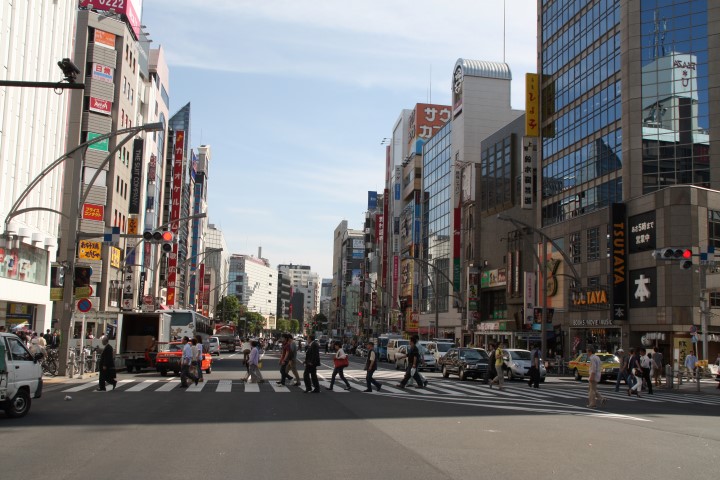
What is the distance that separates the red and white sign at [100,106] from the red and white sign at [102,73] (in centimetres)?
190

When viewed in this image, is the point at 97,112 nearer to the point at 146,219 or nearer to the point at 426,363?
the point at 146,219

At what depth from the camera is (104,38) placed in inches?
2426

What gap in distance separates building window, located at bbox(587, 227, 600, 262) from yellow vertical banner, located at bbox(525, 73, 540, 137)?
11689 millimetres

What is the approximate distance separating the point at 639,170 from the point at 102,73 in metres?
42.9

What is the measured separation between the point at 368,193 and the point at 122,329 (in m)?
108

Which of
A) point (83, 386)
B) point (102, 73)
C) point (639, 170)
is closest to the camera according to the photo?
point (83, 386)

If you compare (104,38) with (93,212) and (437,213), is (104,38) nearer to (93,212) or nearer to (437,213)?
(93,212)

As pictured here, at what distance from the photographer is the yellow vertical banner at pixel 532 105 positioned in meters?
Answer: 60.2

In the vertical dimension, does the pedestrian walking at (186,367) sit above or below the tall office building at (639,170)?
below

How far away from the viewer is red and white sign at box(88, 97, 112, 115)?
60.7 metres

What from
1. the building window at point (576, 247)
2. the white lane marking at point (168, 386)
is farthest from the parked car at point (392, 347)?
the white lane marking at point (168, 386)

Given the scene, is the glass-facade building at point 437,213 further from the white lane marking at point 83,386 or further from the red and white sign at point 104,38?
the white lane marking at point 83,386

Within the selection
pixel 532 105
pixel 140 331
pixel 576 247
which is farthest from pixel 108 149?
pixel 576 247

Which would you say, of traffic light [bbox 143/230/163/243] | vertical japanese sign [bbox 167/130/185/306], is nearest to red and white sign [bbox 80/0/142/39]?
vertical japanese sign [bbox 167/130/185/306]
